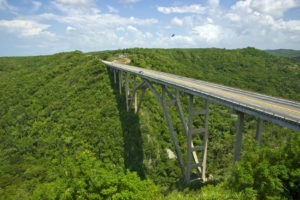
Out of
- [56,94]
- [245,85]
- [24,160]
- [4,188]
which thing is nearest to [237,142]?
[4,188]

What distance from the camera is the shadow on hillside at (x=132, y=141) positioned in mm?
30906

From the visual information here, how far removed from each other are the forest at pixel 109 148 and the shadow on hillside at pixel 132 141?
17cm

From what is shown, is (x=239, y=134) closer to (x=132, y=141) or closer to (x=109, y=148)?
(x=132, y=141)

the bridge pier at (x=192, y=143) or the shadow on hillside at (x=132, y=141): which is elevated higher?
the bridge pier at (x=192, y=143)

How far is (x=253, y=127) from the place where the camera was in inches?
1601

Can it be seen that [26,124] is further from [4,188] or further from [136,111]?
[136,111]

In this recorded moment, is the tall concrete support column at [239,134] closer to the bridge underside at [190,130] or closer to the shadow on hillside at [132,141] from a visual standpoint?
the bridge underside at [190,130]

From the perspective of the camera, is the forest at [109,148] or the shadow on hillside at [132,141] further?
the shadow on hillside at [132,141]

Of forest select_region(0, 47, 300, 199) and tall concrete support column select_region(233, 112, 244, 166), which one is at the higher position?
tall concrete support column select_region(233, 112, 244, 166)

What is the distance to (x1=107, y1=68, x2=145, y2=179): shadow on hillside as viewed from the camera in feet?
101

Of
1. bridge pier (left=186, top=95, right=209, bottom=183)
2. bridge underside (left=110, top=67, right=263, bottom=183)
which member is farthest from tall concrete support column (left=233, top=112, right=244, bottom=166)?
bridge pier (left=186, top=95, right=209, bottom=183)

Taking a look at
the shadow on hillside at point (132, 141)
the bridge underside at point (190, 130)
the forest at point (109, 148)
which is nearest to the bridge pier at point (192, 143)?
the bridge underside at point (190, 130)

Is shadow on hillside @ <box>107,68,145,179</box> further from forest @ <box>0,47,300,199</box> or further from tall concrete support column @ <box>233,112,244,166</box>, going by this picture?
tall concrete support column @ <box>233,112,244,166</box>

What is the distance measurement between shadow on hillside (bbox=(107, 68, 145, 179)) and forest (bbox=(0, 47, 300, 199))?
173 millimetres
